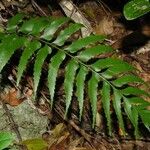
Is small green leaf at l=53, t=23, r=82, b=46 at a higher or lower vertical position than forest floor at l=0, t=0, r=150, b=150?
higher

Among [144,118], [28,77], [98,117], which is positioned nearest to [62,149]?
[98,117]

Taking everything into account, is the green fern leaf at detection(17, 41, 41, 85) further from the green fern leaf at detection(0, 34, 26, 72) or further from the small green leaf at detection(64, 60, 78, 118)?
the small green leaf at detection(64, 60, 78, 118)

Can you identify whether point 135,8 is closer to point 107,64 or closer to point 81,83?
point 107,64

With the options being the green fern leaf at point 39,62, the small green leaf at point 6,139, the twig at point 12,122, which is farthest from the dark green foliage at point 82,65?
the twig at point 12,122

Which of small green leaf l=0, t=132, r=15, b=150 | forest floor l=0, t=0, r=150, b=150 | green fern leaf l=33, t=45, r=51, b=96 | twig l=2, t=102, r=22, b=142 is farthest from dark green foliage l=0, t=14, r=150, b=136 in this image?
twig l=2, t=102, r=22, b=142

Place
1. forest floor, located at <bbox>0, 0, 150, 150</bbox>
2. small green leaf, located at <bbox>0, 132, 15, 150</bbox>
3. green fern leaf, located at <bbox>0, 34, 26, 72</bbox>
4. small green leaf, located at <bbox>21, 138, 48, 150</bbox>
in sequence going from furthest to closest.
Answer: forest floor, located at <bbox>0, 0, 150, 150</bbox> → small green leaf, located at <bbox>21, 138, 48, 150</bbox> → green fern leaf, located at <bbox>0, 34, 26, 72</bbox> → small green leaf, located at <bbox>0, 132, 15, 150</bbox>

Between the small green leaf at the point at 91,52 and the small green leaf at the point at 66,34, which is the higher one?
the small green leaf at the point at 66,34

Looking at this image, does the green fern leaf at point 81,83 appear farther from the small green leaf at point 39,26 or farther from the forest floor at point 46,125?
the forest floor at point 46,125
